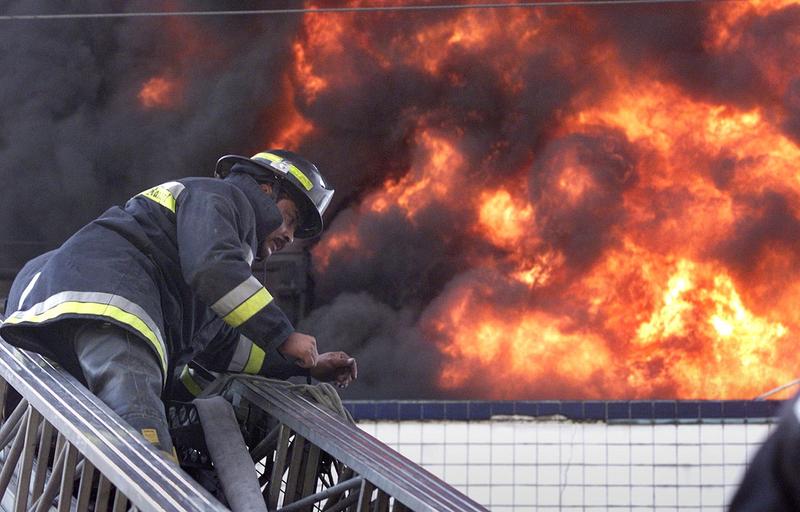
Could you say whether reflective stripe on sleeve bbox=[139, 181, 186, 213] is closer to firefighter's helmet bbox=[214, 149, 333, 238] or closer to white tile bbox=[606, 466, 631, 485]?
firefighter's helmet bbox=[214, 149, 333, 238]

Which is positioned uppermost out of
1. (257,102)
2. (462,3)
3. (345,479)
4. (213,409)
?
(462,3)

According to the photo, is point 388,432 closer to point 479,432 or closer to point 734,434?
point 479,432

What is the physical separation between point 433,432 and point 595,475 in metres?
1.05

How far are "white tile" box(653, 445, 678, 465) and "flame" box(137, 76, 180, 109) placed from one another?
485 cm

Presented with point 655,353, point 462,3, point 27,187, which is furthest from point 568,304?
point 27,187

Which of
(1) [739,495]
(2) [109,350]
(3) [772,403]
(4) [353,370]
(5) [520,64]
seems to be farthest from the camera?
(5) [520,64]

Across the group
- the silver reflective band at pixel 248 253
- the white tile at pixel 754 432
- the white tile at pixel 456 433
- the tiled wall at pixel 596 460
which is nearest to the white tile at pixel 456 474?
the tiled wall at pixel 596 460

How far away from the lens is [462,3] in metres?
9.13

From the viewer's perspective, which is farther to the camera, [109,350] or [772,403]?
[772,403]

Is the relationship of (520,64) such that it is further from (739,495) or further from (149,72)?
(739,495)

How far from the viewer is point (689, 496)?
23.0ft

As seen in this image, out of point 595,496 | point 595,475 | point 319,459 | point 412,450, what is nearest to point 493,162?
point 412,450

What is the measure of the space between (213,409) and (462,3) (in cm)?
600

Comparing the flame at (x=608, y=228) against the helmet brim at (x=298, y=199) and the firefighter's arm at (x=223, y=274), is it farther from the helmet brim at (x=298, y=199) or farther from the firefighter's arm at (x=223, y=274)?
the firefighter's arm at (x=223, y=274)
